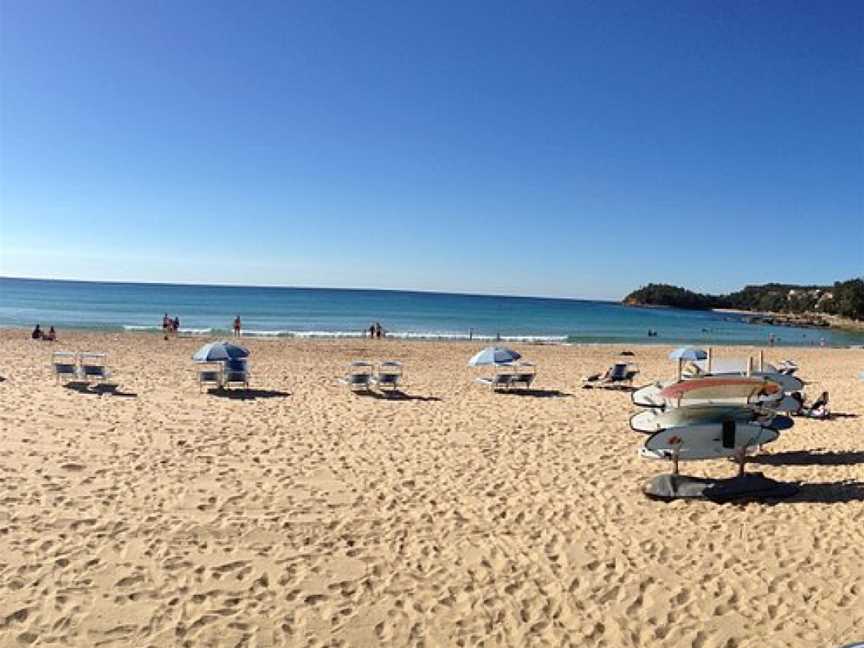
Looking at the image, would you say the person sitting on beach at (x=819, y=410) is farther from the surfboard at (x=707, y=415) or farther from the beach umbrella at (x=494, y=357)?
the beach umbrella at (x=494, y=357)

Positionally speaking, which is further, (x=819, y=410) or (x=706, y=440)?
(x=819, y=410)

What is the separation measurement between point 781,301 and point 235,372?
413 feet

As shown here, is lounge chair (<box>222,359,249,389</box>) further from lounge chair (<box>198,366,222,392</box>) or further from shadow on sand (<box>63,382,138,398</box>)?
shadow on sand (<box>63,382,138,398</box>)

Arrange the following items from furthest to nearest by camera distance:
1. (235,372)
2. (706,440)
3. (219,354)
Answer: (219,354)
(235,372)
(706,440)

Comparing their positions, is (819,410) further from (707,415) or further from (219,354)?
(219,354)

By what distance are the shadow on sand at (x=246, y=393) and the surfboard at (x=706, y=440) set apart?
29.6 ft

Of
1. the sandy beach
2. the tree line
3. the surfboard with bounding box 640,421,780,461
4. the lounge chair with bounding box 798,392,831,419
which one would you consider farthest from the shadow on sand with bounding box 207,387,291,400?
the tree line

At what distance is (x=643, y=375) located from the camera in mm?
21406

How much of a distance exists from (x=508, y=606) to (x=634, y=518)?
97.3 inches

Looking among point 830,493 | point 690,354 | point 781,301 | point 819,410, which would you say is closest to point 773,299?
point 781,301

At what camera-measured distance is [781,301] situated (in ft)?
396

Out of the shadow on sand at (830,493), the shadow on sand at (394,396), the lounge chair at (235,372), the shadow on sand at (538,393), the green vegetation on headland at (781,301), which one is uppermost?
the green vegetation on headland at (781,301)

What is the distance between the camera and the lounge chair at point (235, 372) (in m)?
14.9

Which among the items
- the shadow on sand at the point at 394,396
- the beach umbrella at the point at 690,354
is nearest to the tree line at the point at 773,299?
the beach umbrella at the point at 690,354
